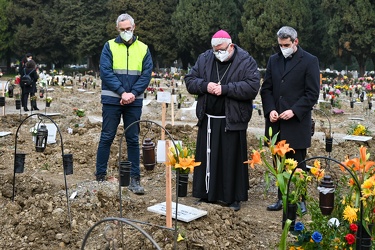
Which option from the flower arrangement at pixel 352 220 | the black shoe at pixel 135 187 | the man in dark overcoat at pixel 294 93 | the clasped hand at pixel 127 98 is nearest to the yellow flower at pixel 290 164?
the flower arrangement at pixel 352 220

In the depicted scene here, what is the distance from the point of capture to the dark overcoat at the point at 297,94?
4648 millimetres

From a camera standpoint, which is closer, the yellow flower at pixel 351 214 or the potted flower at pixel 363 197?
the potted flower at pixel 363 197

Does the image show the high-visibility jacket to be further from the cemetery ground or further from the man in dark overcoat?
the man in dark overcoat

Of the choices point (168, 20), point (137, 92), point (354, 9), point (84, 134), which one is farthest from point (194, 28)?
point (137, 92)

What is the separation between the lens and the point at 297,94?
4703 mm

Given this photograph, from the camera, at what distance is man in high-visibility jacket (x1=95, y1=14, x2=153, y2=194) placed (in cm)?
504

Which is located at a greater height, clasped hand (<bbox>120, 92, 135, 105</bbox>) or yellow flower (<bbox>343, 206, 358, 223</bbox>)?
clasped hand (<bbox>120, 92, 135, 105</bbox>)

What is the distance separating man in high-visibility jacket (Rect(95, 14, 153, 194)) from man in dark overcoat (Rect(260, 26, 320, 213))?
4.06 ft

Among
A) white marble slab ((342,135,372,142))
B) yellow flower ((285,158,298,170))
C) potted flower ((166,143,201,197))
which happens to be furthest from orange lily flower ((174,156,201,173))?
white marble slab ((342,135,372,142))

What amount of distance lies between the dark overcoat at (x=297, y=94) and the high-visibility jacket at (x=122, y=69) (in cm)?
124

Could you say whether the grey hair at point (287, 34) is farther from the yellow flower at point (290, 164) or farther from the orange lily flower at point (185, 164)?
the orange lily flower at point (185, 164)

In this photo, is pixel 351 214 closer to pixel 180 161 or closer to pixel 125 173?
pixel 180 161

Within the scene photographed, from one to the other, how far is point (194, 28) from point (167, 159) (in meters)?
33.9

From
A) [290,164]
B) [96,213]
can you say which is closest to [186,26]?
[96,213]
